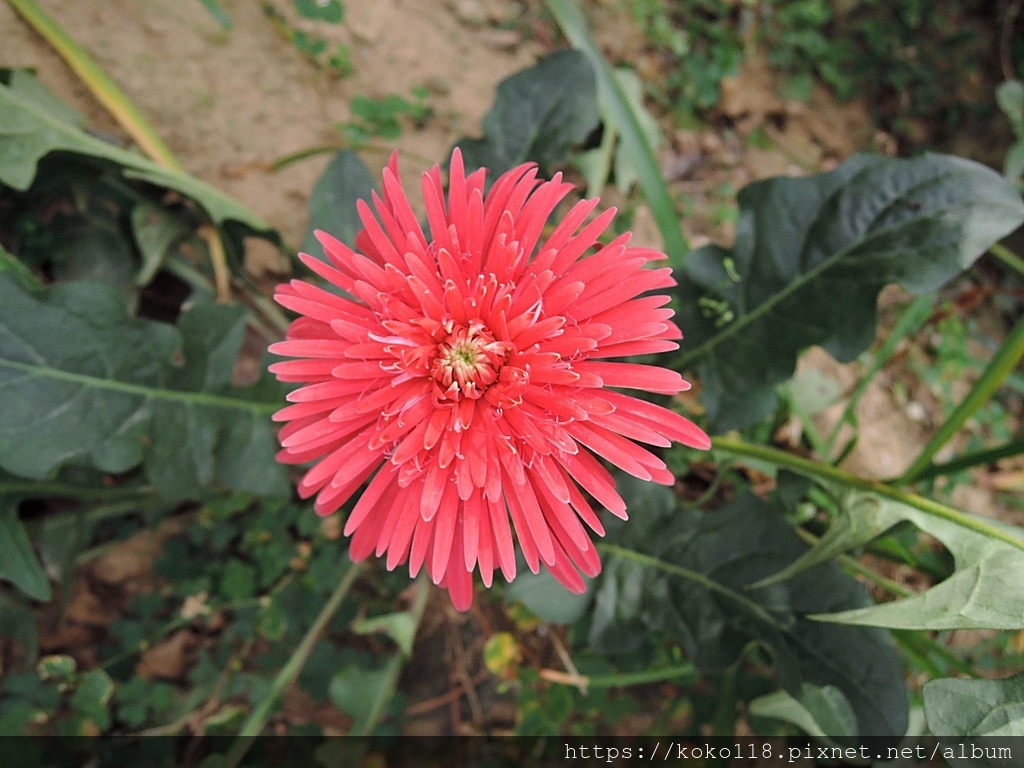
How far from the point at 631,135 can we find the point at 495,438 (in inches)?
46.3

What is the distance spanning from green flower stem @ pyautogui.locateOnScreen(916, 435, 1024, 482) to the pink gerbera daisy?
2.79 feet

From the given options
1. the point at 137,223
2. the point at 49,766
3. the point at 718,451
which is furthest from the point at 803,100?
the point at 49,766

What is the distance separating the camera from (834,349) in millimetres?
1601

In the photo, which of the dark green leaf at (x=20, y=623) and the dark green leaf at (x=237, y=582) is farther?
the dark green leaf at (x=237, y=582)

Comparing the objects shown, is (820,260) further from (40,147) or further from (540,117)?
(40,147)

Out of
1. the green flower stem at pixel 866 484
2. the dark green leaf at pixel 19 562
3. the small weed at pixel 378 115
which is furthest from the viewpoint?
the small weed at pixel 378 115

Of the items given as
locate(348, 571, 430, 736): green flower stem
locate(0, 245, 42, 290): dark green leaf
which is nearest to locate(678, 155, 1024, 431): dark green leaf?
locate(348, 571, 430, 736): green flower stem

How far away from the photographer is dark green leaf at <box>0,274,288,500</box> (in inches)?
57.4

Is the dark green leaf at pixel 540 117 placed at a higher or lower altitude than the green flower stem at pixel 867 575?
higher

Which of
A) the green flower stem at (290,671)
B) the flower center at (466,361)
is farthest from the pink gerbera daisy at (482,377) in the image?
the green flower stem at (290,671)

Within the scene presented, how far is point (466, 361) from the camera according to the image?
118 cm

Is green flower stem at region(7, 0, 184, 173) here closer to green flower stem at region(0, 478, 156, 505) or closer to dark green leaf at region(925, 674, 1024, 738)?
green flower stem at region(0, 478, 156, 505)

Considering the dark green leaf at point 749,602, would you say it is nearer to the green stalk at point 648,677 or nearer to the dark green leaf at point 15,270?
the green stalk at point 648,677

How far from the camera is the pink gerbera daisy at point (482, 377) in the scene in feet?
3.60
